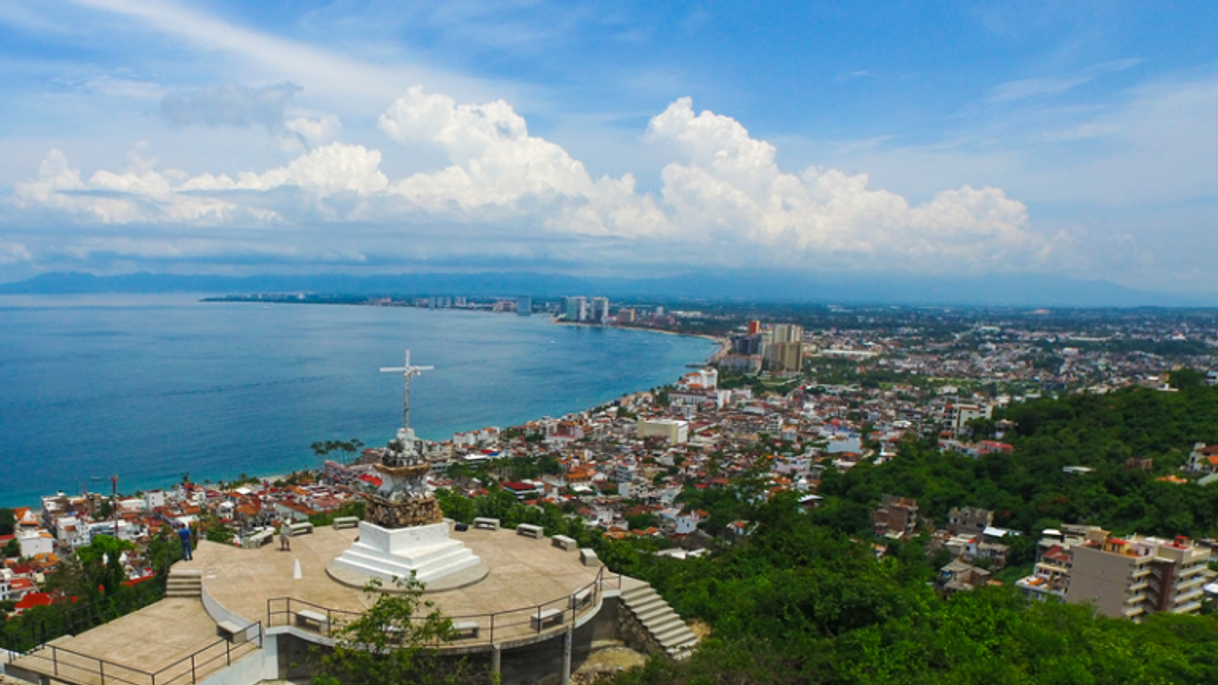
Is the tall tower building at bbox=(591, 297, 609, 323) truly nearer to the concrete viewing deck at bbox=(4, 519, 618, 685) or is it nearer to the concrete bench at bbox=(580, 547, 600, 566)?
the concrete bench at bbox=(580, 547, 600, 566)

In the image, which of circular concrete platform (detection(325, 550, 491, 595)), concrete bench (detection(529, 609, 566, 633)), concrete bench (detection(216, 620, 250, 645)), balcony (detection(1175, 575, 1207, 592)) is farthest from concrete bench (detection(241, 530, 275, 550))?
balcony (detection(1175, 575, 1207, 592))

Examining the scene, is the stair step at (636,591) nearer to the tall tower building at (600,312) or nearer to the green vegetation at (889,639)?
the green vegetation at (889,639)

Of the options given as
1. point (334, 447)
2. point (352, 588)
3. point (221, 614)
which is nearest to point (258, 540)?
point (352, 588)

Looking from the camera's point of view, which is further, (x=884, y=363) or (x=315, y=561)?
(x=884, y=363)

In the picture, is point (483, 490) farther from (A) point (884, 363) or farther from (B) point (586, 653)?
(A) point (884, 363)

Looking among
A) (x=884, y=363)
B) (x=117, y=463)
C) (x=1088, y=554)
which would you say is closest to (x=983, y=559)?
(x=1088, y=554)

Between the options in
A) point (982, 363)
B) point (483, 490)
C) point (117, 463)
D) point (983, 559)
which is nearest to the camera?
point (983, 559)
